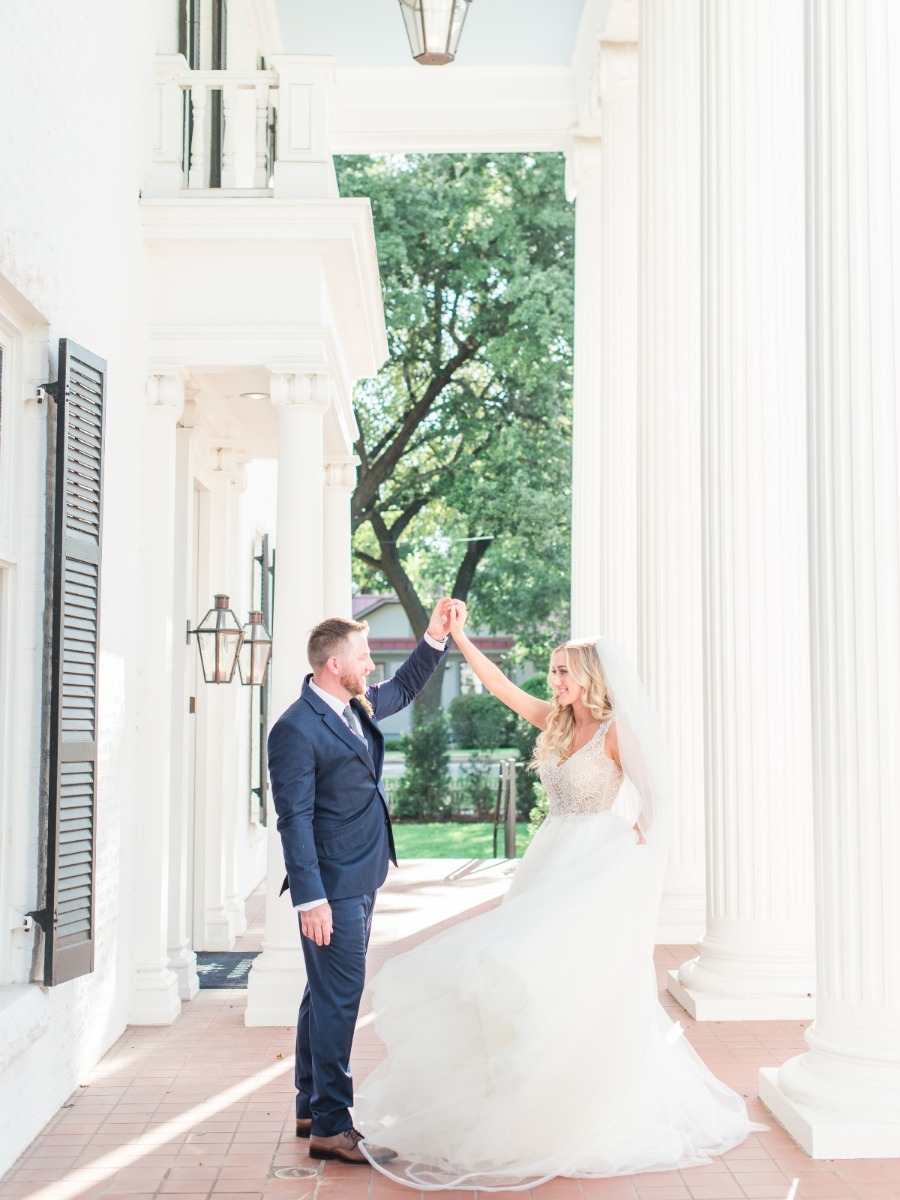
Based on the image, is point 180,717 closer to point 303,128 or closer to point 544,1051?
point 303,128

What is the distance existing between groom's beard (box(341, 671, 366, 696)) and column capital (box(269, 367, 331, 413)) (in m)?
3.28

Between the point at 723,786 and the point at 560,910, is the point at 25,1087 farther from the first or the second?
the point at 723,786

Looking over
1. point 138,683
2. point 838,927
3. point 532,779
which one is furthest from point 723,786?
point 532,779

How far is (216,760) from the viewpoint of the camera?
11.0 metres

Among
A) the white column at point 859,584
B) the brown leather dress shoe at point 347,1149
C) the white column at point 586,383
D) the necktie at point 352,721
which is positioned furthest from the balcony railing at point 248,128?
the white column at point 586,383

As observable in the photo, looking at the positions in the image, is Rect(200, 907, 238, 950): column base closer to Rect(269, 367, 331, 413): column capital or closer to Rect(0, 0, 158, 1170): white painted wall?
Rect(0, 0, 158, 1170): white painted wall

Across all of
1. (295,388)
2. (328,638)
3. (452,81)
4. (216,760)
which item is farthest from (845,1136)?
(452,81)

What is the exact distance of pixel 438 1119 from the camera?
5.31m

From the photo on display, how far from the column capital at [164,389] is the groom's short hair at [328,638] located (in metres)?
3.30

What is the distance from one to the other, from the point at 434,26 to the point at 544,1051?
16.7 feet

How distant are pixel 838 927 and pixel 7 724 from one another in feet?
12.4

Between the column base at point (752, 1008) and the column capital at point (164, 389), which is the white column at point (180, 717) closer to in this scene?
the column capital at point (164, 389)

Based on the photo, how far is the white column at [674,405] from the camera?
9.96m

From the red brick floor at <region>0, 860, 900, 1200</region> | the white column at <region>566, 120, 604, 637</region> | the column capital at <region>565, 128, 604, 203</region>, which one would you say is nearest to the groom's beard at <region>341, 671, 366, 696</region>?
the red brick floor at <region>0, 860, 900, 1200</region>
